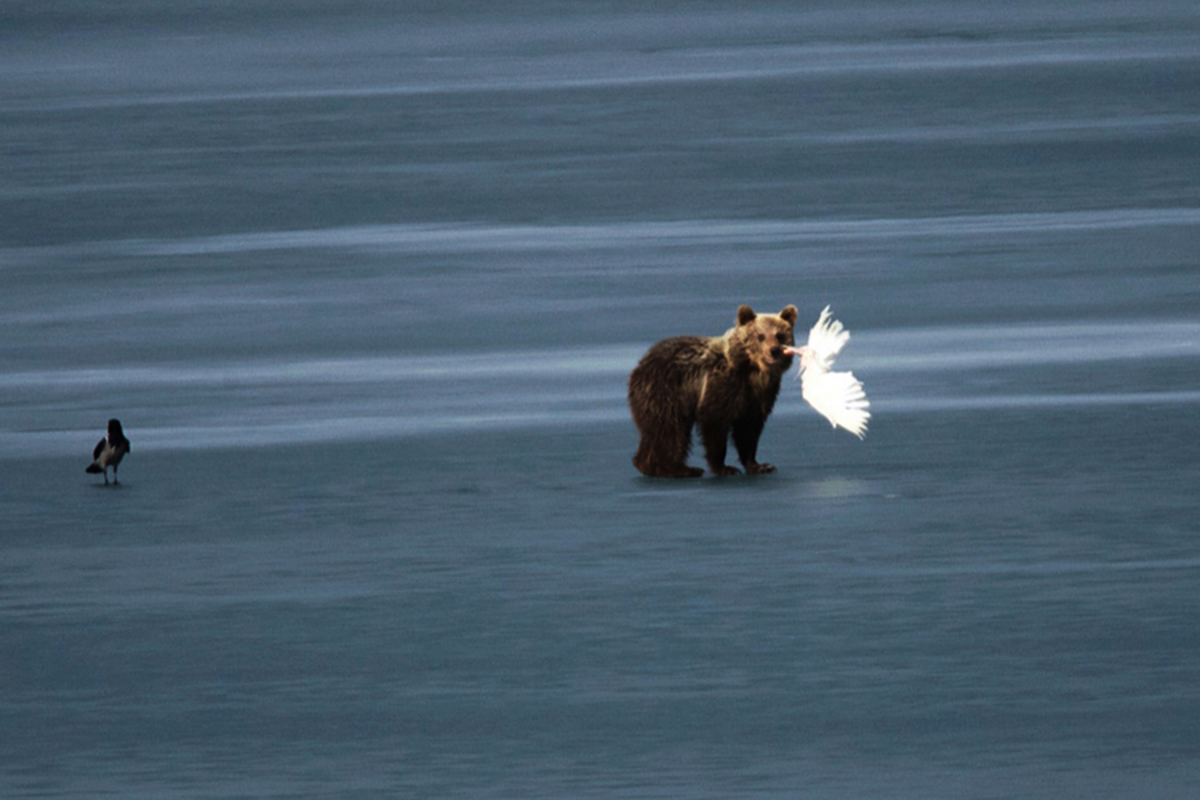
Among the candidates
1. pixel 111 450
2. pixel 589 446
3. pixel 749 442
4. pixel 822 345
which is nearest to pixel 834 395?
pixel 822 345

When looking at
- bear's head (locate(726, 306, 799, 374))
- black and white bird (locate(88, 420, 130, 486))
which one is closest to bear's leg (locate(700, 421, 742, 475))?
bear's head (locate(726, 306, 799, 374))

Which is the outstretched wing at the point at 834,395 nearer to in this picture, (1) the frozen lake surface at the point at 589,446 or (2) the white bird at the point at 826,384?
(2) the white bird at the point at 826,384

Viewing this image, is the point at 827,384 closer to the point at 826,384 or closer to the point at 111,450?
the point at 826,384

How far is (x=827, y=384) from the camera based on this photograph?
400 inches

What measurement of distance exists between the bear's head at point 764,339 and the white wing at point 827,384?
47 cm

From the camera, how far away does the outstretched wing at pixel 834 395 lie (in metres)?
10.1

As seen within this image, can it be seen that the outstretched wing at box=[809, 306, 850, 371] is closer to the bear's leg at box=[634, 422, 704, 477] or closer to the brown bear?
the brown bear

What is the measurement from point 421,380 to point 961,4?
19.5 meters

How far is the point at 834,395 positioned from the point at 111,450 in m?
2.48

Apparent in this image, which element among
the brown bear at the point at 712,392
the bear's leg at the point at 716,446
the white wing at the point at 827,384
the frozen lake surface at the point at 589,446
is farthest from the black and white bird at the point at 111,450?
the white wing at the point at 827,384

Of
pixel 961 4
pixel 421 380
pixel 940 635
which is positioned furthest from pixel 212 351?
pixel 961 4

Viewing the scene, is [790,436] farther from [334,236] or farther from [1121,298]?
[334,236]

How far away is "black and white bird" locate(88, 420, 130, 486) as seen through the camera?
9.98 meters

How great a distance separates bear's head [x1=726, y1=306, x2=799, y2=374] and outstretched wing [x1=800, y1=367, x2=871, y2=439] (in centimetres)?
50
